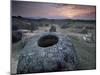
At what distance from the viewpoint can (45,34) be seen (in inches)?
Answer: 86.6

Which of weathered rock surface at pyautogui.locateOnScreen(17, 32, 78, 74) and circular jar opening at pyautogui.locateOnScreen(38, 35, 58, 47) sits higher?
circular jar opening at pyautogui.locateOnScreen(38, 35, 58, 47)

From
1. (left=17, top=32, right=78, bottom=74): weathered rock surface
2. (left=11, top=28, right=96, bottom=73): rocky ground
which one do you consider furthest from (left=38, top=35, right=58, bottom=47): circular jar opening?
(left=11, top=28, right=96, bottom=73): rocky ground

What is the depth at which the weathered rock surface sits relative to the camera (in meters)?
2.13

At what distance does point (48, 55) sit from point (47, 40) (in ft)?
Result: 0.70

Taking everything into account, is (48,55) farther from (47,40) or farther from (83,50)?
(83,50)

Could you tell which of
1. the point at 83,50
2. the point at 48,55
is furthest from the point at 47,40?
the point at 83,50

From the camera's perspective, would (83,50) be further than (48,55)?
Yes

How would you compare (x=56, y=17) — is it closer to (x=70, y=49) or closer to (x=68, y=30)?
(x=68, y=30)

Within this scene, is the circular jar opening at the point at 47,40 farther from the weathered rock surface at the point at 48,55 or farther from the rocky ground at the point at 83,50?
the rocky ground at the point at 83,50

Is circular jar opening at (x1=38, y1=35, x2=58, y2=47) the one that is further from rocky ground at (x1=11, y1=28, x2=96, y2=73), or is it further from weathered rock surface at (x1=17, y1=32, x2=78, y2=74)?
rocky ground at (x1=11, y1=28, x2=96, y2=73)

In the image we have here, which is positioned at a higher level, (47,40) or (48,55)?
(47,40)

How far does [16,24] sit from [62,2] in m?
0.74

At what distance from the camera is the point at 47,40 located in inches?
86.6

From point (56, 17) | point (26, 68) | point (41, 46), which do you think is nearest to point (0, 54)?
point (26, 68)
